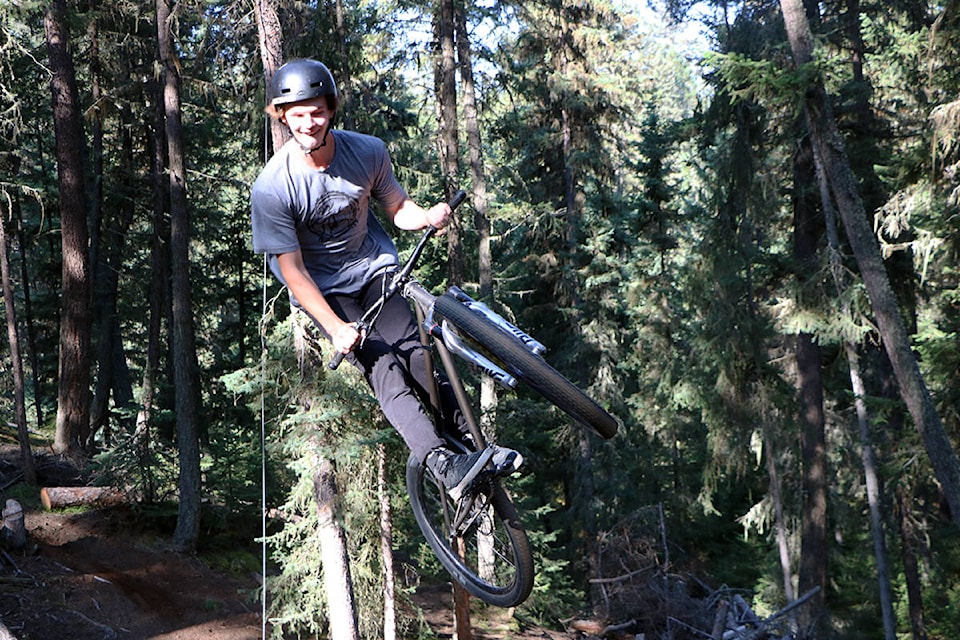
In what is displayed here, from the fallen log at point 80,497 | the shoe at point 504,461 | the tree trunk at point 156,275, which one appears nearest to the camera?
the shoe at point 504,461

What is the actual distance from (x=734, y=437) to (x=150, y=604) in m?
12.2

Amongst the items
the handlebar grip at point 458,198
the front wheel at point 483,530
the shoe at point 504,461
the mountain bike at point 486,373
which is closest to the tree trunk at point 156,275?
the front wheel at point 483,530

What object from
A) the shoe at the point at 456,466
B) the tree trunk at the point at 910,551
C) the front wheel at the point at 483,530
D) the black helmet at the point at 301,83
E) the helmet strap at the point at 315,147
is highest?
the black helmet at the point at 301,83

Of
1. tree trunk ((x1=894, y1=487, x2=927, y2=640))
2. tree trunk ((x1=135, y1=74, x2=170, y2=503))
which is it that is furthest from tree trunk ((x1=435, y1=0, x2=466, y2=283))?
tree trunk ((x1=894, y1=487, x2=927, y2=640))

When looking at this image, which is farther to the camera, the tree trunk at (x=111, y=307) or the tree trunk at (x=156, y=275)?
the tree trunk at (x=111, y=307)

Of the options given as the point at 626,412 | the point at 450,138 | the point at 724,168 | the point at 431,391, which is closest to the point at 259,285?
the point at 450,138

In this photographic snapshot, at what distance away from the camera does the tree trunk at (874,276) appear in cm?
1011

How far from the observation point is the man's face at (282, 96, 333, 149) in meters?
4.13

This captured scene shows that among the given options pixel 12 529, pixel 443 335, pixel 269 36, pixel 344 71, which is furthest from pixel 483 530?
pixel 344 71

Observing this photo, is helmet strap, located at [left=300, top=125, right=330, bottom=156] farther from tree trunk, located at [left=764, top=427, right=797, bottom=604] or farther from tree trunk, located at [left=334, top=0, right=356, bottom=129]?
tree trunk, located at [left=764, top=427, right=797, bottom=604]

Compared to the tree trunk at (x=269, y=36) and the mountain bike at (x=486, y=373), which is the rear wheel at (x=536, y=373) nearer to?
the mountain bike at (x=486, y=373)

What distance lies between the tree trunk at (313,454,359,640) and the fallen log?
23.4 feet

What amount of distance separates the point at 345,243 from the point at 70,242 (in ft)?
39.6

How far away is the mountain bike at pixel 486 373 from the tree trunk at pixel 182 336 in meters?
10.1
